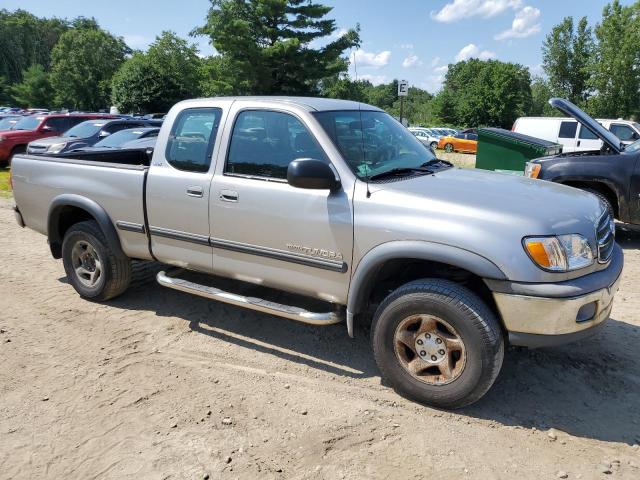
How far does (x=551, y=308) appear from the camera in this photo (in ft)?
9.11

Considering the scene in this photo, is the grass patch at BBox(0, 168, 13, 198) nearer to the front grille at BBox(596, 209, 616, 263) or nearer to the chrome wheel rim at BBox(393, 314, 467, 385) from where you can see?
the chrome wheel rim at BBox(393, 314, 467, 385)

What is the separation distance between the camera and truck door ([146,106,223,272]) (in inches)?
156

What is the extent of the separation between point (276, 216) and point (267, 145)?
0.59 metres

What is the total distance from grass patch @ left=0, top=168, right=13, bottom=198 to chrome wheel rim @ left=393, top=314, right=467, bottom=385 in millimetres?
10980

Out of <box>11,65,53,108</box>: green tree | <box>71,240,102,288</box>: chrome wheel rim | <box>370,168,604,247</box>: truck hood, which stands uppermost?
<box>11,65,53,108</box>: green tree

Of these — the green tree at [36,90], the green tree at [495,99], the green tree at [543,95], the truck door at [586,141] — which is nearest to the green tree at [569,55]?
the green tree at [543,95]

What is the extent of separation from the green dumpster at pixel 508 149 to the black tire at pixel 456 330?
7.62 meters

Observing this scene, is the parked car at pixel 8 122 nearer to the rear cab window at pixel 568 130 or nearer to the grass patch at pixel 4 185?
the grass patch at pixel 4 185

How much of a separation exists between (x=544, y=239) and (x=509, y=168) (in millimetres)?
8203

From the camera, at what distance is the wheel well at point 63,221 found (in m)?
4.97

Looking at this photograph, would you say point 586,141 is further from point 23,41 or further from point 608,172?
point 23,41

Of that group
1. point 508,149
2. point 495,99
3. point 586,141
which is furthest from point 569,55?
point 508,149

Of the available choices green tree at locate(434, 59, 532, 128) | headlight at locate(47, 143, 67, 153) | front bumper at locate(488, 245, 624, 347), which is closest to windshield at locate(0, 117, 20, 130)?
headlight at locate(47, 143, 67, 153)

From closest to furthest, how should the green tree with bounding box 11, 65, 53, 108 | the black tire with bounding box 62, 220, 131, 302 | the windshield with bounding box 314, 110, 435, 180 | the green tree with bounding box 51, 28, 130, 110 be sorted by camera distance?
1. the windshield with bounding box 314, 110, 435, 180
2. the black tire with bounding box 62, 220, 131, 302
3. the green tree with bounding box 51, 28, 130, 110
4. the green tree with bounding box 11, 65, 53, 108
